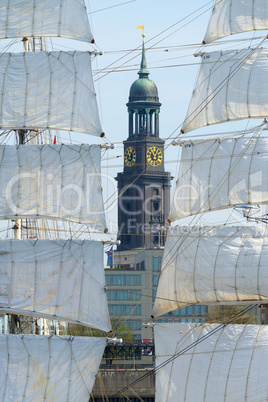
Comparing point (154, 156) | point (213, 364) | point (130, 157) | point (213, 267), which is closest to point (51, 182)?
point (213, 267)

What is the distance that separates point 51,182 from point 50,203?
1.29 metres

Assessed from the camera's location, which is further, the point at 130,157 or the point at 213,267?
the point at 130,157

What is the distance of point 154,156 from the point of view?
7781 inches

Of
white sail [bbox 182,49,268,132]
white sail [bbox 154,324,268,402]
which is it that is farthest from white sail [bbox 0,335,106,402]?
white sail [bbox 182,49,268,132]

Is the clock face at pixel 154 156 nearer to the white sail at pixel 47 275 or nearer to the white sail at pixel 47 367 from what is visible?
the white sail at pixel 47 275

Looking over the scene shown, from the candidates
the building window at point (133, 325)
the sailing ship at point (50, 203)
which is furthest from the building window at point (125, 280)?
the sailing ship at point (50, 203)

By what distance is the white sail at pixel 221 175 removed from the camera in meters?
71.1

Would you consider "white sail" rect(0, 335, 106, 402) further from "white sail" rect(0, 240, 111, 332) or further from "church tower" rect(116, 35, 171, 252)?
"church tower" rect(116, 35, 171, 252)

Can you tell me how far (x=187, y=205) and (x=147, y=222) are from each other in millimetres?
120548

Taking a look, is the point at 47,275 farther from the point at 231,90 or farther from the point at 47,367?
the point at 231,90

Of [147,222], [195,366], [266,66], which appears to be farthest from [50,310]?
[147,222]

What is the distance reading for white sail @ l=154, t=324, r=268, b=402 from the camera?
67062 millimetres

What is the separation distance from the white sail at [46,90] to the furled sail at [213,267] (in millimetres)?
9544

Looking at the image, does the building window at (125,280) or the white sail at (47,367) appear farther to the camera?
the building window at (125,280)
